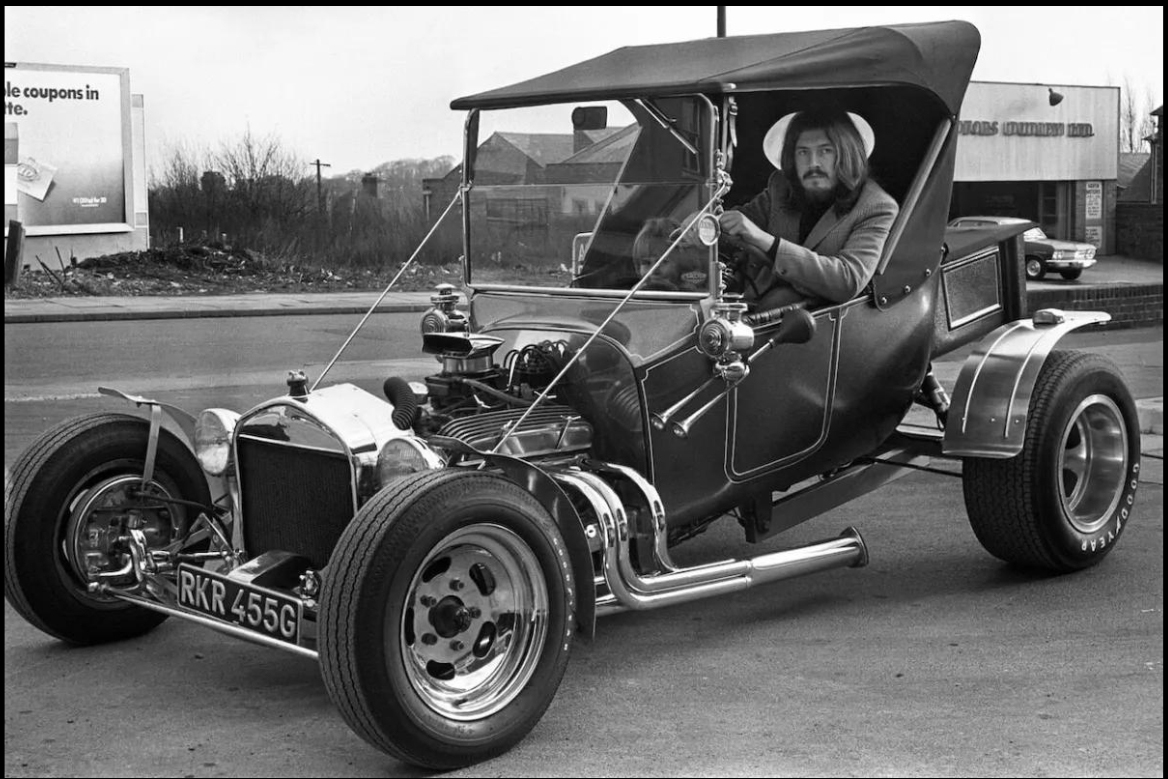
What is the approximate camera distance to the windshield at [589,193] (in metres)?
5.18

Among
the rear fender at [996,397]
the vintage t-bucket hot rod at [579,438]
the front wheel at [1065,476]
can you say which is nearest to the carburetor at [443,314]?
the vintage t-bucket hot rod at [579,438]

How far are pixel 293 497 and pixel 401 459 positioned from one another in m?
0.47

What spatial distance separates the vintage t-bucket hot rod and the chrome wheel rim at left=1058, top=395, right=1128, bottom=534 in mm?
13

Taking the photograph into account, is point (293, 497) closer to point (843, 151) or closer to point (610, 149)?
point (610, 149)

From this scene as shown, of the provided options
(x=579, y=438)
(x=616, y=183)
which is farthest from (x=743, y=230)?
(x=579, y=438)

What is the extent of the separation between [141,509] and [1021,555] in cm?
342

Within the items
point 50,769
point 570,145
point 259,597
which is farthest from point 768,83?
point 50,769

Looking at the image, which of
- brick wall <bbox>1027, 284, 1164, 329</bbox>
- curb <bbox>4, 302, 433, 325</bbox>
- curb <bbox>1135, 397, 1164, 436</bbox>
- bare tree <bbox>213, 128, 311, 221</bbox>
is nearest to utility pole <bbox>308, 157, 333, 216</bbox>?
bare tree <bbox>213, 128, 311, 221</bbox>

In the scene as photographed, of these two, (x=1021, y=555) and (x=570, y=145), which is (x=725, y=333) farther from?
(x=1021, y=555)

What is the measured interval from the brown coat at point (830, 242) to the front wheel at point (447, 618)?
1590 millimetres

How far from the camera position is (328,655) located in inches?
155

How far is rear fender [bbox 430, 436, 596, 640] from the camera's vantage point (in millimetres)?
4434

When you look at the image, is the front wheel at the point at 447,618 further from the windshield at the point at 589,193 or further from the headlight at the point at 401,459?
the windshield at the point at 589,193

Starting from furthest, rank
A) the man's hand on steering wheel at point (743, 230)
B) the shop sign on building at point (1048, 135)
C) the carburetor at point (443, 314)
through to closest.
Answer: the shop sign on building at point (1048, 135) < the carburetor at point (443, 314) < the man's hand on steering wheel at point (743, 230)
